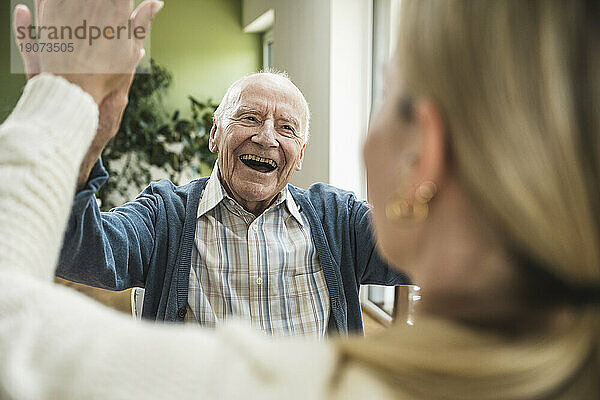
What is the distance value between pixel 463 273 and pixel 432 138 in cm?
11

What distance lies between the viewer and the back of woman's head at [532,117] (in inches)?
16.3

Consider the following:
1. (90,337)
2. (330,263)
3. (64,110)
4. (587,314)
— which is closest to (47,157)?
(64,110)

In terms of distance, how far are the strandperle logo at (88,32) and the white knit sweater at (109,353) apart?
0.20 meters

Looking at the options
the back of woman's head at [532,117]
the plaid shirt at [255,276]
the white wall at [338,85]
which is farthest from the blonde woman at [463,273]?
the white wall at [338,85]

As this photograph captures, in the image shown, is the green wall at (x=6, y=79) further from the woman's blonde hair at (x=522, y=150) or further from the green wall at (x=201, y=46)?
the woman's blonde hair at (x=522, y=150)

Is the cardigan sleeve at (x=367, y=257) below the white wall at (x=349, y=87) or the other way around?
below

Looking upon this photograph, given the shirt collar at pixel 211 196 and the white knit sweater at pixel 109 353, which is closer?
the white knit sweater at pixel 109 353

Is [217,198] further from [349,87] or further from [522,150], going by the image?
[349,87]

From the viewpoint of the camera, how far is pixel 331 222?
1.42 m

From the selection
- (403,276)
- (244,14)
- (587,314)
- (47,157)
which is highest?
(244,14)

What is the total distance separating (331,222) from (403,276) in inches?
8.4

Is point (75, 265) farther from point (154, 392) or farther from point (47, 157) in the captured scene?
point (154, 392)

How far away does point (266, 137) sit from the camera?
1481 millimetres

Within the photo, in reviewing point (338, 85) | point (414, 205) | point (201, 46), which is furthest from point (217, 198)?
point (201, 46)
